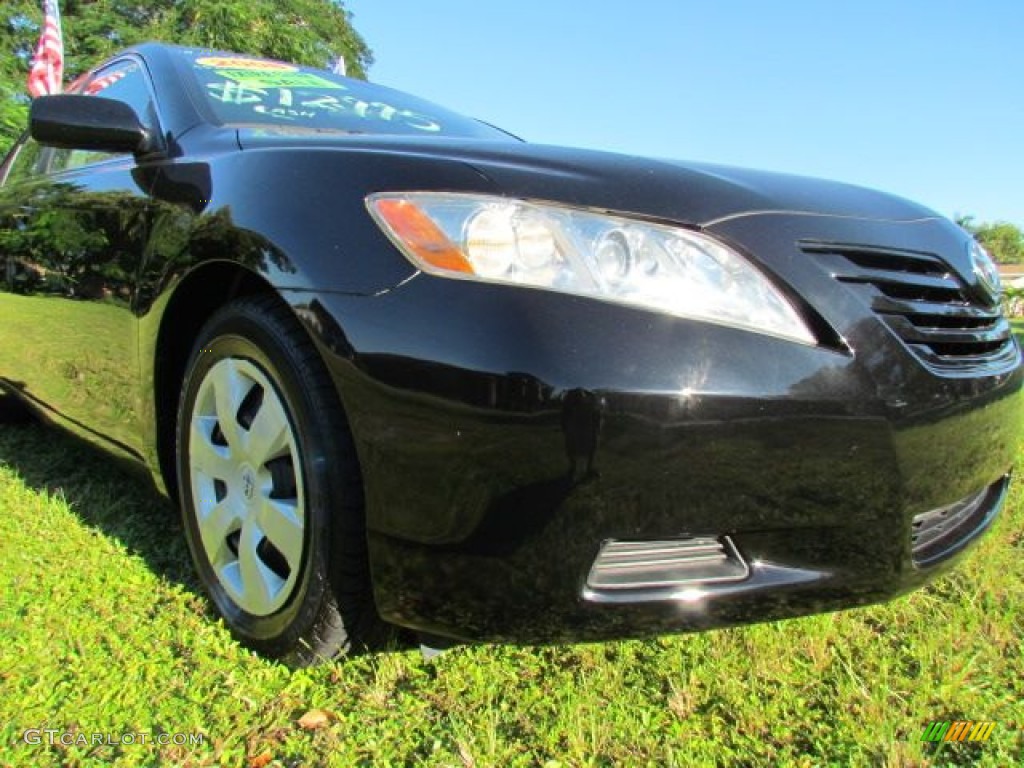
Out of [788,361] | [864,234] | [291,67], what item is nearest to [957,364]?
[864,234]

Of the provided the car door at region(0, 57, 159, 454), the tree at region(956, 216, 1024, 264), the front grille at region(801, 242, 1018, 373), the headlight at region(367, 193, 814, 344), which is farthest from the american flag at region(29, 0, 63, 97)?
the tree at region(956, 216, 1024, 264)

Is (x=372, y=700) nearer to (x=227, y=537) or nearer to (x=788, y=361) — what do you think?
(x=227, y=537)

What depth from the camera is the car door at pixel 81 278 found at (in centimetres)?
219

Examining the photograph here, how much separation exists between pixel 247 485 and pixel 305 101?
1.30 meters

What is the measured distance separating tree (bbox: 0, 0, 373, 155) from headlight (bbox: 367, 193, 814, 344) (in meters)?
13.7

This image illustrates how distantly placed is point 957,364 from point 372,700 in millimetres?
1296

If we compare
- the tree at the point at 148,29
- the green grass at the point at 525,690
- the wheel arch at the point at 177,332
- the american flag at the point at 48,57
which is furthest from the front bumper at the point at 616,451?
the tree at the point at 148,29

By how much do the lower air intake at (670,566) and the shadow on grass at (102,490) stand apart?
4.06 ft

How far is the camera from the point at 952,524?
173cm

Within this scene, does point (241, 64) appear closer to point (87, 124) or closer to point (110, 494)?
point (87, 124)

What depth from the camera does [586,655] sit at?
178cm

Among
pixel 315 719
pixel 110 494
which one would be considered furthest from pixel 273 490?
pixel 110 494

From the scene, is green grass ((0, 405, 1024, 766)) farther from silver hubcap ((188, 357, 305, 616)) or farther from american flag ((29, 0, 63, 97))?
american flag ((29, 0, 63, 97))

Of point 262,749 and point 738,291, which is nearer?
point 738,291
